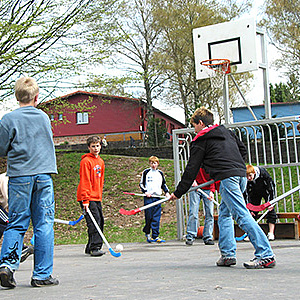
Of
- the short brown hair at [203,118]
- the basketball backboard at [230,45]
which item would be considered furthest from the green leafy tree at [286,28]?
the short brown hair at [203,118]

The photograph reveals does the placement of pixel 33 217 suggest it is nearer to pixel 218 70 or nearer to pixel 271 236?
pixel 271 236

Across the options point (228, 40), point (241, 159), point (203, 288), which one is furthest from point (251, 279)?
point (228, 40)

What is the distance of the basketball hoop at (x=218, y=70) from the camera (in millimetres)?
11266

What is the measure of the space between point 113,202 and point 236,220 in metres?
12.0

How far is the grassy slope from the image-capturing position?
13.0 meters

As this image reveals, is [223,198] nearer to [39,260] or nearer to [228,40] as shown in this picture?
[39,260]

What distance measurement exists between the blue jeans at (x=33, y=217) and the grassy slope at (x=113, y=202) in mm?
6693

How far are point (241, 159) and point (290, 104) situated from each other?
35.1 m

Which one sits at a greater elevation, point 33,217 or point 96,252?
point 33,217

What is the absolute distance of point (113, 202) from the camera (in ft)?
56.7

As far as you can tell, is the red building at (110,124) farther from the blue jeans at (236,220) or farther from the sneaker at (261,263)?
the sneaker at (261,263)

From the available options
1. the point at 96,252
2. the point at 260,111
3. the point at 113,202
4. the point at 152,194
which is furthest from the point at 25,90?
the point at 260,111

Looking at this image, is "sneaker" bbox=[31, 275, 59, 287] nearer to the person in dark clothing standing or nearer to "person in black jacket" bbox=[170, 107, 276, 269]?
"person in black jacket" bbox=[170, 107, 276, 269]

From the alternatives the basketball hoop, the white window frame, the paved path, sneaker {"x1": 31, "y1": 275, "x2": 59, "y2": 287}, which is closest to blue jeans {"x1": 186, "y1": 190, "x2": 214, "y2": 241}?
the paved path
